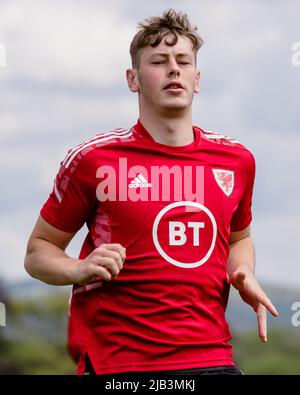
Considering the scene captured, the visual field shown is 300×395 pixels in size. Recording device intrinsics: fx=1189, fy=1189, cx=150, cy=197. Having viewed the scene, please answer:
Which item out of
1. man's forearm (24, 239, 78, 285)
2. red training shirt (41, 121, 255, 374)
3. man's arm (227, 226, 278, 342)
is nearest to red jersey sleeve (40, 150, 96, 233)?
red training shirt (41, 121, 255, 374)

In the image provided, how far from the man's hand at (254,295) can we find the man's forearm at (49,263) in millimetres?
932

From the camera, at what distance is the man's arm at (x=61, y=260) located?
6.13 m

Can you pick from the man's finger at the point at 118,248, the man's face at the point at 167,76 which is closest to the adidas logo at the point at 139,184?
the man's face at the point at 167,76

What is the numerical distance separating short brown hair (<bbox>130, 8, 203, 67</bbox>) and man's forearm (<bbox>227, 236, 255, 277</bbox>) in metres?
1.24

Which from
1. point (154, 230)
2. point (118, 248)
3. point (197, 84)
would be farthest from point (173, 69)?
point (118, 248)

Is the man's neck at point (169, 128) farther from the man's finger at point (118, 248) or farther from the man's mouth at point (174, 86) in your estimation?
the man's finger at point (118, 248)

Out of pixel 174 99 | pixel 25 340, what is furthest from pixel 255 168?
pixel 25 340

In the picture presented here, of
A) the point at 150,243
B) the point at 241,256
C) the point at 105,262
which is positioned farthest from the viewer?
the point at 241,256

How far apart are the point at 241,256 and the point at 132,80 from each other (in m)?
1.25

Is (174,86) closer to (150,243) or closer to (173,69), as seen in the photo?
(173,69)

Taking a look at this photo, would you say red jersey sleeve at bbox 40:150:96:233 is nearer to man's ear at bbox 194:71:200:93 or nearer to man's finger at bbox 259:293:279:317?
man's ear at bbox 194:71:200:93

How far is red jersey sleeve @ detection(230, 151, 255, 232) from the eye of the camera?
Answer: 7156mm

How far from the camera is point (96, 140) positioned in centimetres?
691
